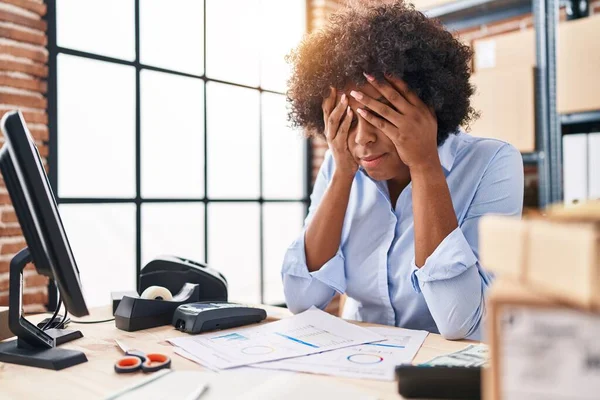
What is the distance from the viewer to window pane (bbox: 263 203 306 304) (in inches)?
109

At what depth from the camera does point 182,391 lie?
2.11ft

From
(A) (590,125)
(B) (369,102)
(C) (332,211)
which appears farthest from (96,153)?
(A) (590,125)

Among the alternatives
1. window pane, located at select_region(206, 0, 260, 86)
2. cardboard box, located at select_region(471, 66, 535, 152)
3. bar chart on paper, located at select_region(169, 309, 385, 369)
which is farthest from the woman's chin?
window pane, located at select_region(206, 0, 260, 86)

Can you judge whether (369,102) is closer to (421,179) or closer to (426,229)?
(421,179)

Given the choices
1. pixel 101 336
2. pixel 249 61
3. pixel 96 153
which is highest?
pixel 249 61

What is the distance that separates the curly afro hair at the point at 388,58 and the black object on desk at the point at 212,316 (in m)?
0.55

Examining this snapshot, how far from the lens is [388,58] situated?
3.65 feet

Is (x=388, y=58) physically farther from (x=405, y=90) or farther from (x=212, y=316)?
(x=212, y=316)

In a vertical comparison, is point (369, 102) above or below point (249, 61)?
below

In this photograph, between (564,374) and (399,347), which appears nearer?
Answer: (564,374)

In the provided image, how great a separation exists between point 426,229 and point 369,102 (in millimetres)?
305

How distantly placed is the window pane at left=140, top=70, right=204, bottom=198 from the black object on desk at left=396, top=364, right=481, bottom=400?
1.79 metres

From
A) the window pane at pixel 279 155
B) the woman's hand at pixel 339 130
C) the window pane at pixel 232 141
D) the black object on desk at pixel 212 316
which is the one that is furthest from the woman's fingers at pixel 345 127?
the window pane at pixel 279 155

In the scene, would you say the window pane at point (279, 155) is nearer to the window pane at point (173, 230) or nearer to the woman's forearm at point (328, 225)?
the window pane at point (173, 230)
